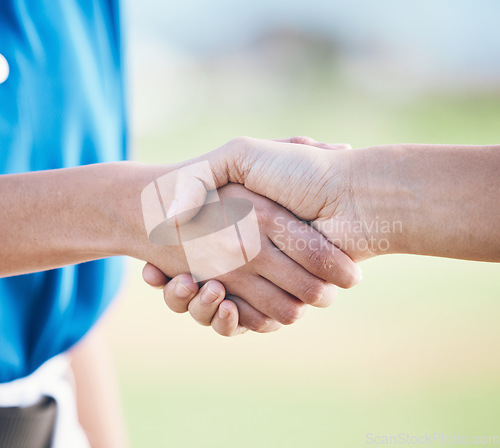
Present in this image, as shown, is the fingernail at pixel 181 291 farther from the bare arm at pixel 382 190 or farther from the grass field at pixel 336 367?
the grass field at pixel 336 367

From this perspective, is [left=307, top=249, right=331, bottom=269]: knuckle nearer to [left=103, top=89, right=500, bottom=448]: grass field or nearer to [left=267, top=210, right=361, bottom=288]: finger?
[left=267, top=210, right=361, bottom=288]: finger

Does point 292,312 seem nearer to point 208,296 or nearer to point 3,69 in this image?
point 208,296

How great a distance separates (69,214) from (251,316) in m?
0.43

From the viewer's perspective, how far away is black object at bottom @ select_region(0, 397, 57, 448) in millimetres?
1028

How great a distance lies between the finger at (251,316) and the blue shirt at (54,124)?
30 cm

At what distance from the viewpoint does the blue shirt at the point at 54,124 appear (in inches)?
36.9

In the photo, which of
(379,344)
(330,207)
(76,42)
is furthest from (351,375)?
(76,42)

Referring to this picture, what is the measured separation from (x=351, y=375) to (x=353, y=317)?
40.1 inches

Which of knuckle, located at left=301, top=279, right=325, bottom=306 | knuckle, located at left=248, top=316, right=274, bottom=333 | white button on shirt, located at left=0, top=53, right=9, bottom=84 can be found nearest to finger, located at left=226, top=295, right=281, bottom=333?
knuckle, located at left=248, top=316, right=274, bottom=333

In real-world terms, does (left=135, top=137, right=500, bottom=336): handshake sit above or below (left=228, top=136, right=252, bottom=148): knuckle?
below

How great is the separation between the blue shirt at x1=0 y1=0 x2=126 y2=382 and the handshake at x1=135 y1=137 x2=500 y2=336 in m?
0.18

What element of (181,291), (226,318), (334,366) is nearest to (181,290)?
(181,291)

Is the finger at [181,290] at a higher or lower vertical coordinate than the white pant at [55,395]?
higher

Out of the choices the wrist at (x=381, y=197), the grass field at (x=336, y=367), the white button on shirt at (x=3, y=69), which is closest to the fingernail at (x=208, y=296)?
the wrist at (x=381, y=197)
